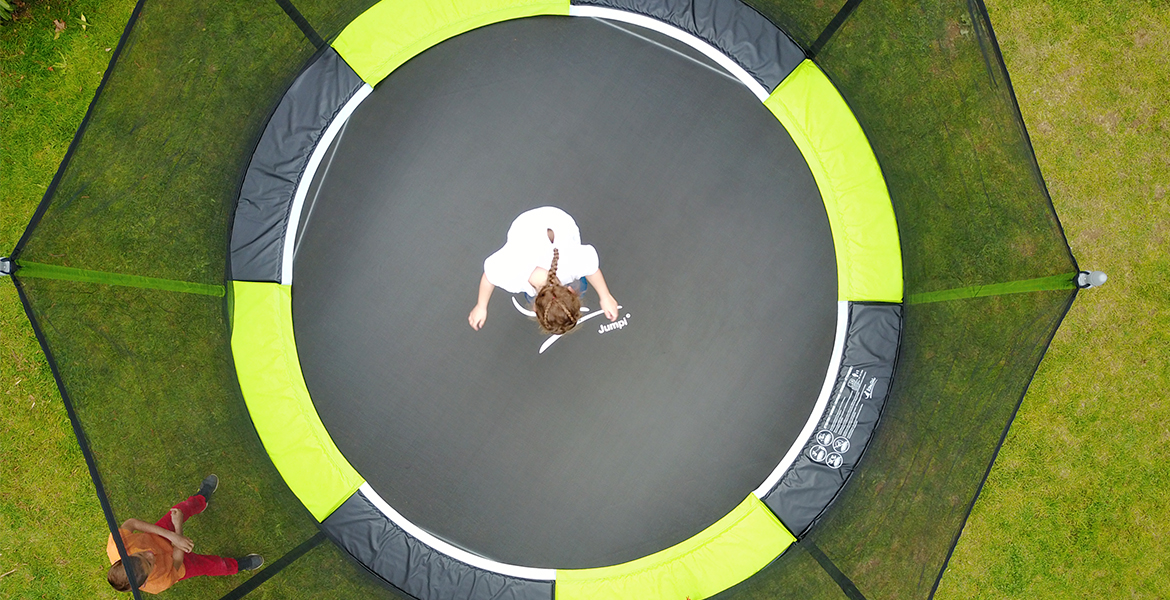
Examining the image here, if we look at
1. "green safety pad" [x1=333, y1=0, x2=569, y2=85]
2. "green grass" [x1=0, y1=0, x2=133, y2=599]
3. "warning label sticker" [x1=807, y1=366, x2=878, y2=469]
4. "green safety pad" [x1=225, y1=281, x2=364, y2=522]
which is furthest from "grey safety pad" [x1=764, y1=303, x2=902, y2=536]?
"green grass" [x1=0, y1=0, x2=133, y2=599]

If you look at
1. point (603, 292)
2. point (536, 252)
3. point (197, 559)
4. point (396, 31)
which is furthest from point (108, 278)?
point (603, 292)

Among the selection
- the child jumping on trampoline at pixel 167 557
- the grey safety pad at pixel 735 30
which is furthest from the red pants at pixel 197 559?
the grey safety pad at pixel 735 30

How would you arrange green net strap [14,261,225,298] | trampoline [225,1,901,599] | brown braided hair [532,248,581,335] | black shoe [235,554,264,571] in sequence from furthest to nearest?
trampoline [225,1,901,599] < black shoe [235,554,264,571] < green net strap [14,261,225,298] < brown braided hair [532,248,581,335]

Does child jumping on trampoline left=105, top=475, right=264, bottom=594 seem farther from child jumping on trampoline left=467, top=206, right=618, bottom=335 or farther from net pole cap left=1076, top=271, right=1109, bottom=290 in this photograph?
net pole cap left=1076, top=271, right=1109, bottom=290

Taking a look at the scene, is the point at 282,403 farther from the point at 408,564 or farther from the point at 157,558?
the point at 408,564

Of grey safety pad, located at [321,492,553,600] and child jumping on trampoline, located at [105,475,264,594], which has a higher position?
child jumping on trampoline, located at [105,475,264,594]

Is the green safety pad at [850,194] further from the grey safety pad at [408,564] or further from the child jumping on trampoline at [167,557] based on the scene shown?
the child jumping on trampoline at [167,557]

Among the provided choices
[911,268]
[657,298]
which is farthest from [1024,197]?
[657,298]
